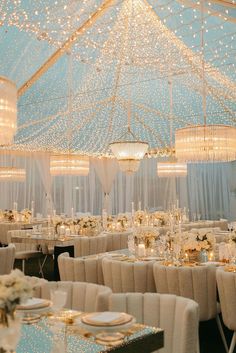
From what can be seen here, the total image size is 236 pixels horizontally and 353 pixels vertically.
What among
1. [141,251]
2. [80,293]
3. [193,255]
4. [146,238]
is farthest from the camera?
[146,238]

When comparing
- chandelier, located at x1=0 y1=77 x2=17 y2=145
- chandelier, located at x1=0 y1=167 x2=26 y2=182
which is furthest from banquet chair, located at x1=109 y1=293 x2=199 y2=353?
chandelier, located at x1=0 y1=167 x2=26 y2=182

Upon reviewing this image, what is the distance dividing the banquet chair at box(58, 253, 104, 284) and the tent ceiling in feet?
9.63

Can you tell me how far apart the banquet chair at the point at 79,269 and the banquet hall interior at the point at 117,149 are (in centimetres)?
1

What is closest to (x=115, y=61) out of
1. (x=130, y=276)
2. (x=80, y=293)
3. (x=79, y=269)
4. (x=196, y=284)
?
(x=79, y=269)

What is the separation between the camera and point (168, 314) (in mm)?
3068

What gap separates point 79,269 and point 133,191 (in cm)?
1119

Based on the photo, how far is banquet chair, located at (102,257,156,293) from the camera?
4973mm

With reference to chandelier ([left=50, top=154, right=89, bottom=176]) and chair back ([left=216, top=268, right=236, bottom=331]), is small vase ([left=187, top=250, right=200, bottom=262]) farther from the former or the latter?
chandelier ([left=50, top=154, right=89, bottom=176])

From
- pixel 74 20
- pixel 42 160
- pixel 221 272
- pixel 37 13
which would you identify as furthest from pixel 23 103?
pixel 221 272

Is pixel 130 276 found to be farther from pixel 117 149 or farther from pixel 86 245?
pixel 117 149

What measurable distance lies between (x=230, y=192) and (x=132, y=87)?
26.2 feet

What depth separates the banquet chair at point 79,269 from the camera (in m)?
5.23

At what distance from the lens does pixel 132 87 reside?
31.8ft

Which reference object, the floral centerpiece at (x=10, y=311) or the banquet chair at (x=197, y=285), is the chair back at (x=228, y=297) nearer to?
the banquet chair at (x=197, y=285)
